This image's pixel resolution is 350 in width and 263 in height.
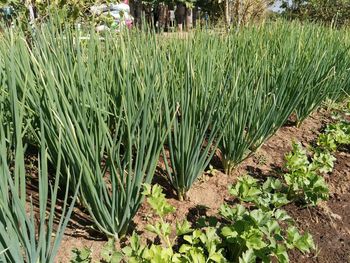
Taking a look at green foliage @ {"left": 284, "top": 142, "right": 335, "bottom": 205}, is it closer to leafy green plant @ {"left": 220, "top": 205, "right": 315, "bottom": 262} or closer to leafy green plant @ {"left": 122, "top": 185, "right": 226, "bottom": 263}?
leafy green plant @ {"left": 220, "top": 205, "right": 315, "bottom": 262}

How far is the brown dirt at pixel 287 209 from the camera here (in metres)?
1.22

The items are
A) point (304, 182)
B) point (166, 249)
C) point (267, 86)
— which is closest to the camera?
point (166, 249)

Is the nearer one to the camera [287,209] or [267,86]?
[287,209]

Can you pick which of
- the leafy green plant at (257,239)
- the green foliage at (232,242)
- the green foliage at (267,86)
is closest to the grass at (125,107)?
the green foliage at (267,86)

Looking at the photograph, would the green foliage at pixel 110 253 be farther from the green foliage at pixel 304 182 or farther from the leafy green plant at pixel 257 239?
the green foliage at pixel 304 182

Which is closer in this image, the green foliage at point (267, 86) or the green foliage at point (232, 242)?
the green foliage at point (232, 242)

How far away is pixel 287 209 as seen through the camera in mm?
1488

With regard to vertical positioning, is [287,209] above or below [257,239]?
below

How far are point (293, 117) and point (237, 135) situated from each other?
1.17 metres

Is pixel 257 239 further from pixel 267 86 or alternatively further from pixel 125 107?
pixel 267 86

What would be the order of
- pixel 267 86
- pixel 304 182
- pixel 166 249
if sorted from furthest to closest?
pixel 267 86
pixel 304 182
pixel 166 249

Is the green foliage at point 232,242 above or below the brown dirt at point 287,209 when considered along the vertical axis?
above

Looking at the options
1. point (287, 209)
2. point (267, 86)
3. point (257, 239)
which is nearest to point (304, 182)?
point (287, 209)

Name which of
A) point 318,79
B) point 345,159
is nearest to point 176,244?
point 345,159
